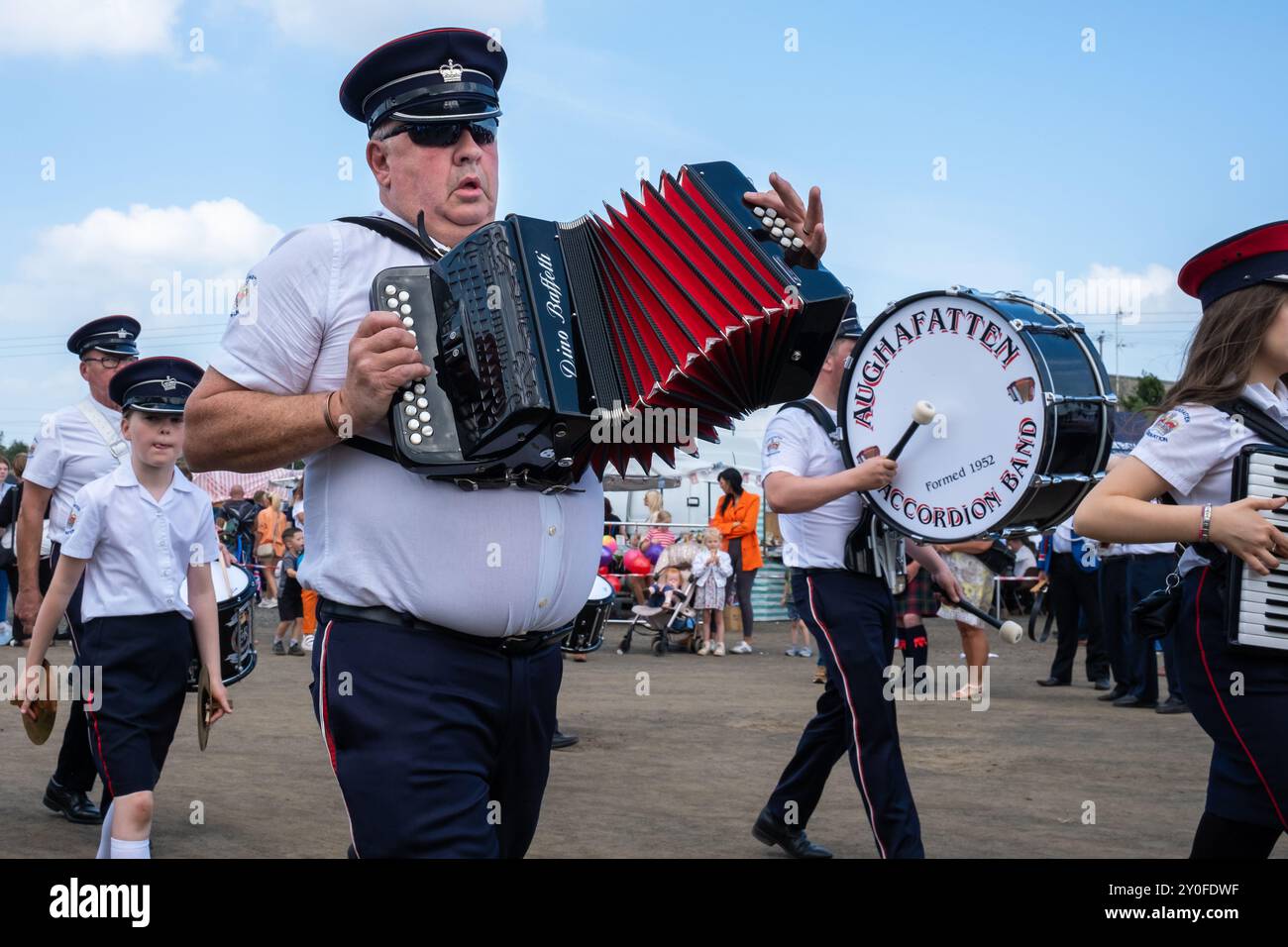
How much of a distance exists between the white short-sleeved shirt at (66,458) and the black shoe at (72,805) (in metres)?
1.27

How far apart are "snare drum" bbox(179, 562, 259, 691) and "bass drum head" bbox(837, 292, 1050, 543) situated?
251 centimetres

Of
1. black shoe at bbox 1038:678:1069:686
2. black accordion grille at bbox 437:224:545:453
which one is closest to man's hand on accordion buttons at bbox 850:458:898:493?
black accordion grille at bbox 437:224:545:453

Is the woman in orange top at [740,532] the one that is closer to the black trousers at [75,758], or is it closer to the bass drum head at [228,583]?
the black trousers at [75,758]

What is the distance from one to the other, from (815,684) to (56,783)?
25.7 feet

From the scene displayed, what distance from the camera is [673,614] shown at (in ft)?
53.4

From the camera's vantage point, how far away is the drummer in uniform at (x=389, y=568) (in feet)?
8.61

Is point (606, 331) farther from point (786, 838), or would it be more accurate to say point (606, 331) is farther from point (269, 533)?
point (269, 533)

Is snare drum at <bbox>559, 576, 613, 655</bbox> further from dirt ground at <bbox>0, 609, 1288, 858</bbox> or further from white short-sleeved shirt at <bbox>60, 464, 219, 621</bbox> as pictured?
white short-sleeved shirt at <bbox>60, 464, 219, 621</bbox>

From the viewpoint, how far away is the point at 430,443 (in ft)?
8.41

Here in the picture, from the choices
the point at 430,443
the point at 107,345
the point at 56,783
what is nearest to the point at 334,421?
the point at 430,443

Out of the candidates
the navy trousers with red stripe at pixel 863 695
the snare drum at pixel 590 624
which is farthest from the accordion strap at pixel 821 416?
the snare drum at pixel 590 624

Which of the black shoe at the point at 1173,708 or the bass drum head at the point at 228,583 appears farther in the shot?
the black shoe at the point at 1173,708

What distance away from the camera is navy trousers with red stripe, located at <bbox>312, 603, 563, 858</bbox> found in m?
2.62
